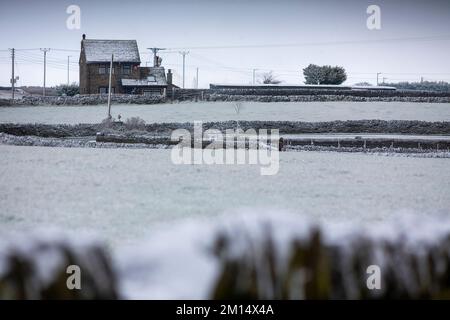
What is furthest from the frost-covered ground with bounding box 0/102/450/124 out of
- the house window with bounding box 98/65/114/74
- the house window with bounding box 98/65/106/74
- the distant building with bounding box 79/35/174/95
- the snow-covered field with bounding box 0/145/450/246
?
the snow-covered field with bounding box 0/145/450/246

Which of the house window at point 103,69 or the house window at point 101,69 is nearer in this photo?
the house window at point 103,69

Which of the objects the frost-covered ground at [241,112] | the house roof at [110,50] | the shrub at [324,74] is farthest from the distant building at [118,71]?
the shrub at [324,74]

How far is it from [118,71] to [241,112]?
14643mm

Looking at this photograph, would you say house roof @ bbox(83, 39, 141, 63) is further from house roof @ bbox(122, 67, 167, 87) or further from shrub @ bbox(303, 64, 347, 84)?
shrub @ bbox(303, 64, 347, 84)

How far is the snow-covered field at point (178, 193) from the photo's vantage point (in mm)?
6938

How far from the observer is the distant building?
50.5 metres

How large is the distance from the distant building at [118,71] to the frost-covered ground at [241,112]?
4.70 m

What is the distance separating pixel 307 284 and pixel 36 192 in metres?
6.89

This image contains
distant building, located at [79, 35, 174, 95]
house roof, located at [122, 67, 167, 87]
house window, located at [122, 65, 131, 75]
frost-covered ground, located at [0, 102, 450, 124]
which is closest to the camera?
frost-covered ground, located at [0, 102, 450, 124]

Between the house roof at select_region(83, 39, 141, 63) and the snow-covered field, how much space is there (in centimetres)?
3539

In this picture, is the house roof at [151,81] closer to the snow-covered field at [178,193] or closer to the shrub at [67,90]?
the shrub at [67,90]

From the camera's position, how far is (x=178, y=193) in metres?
9.38
